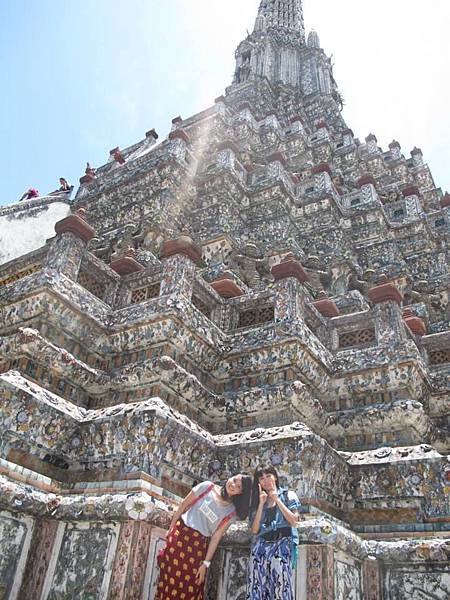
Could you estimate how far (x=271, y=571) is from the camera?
178 inches

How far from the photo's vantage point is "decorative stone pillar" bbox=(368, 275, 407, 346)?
7.89 meters

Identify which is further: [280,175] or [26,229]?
[280,175]

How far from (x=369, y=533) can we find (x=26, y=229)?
1204cm

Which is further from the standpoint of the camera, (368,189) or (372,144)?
(372,144)

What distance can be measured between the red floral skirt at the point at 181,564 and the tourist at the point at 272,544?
0.46m

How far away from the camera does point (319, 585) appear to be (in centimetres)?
486

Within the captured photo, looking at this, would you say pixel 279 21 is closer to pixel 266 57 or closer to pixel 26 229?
pixel 266 57

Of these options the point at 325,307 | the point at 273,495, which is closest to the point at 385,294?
the point at 325,307

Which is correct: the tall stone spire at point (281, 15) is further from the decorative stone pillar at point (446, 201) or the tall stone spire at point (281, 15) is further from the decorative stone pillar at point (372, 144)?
the decorative stone pillar at point (446, 201)

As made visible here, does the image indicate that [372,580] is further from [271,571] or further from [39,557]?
[39,557]

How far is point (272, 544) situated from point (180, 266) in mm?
4163

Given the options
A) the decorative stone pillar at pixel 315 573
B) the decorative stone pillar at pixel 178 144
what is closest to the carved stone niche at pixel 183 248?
the decorative stone pillar at pixel 315 573

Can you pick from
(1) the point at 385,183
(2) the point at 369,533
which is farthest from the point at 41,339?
(1) the point at 385,183

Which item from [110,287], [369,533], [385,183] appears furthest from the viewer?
[385,183]
